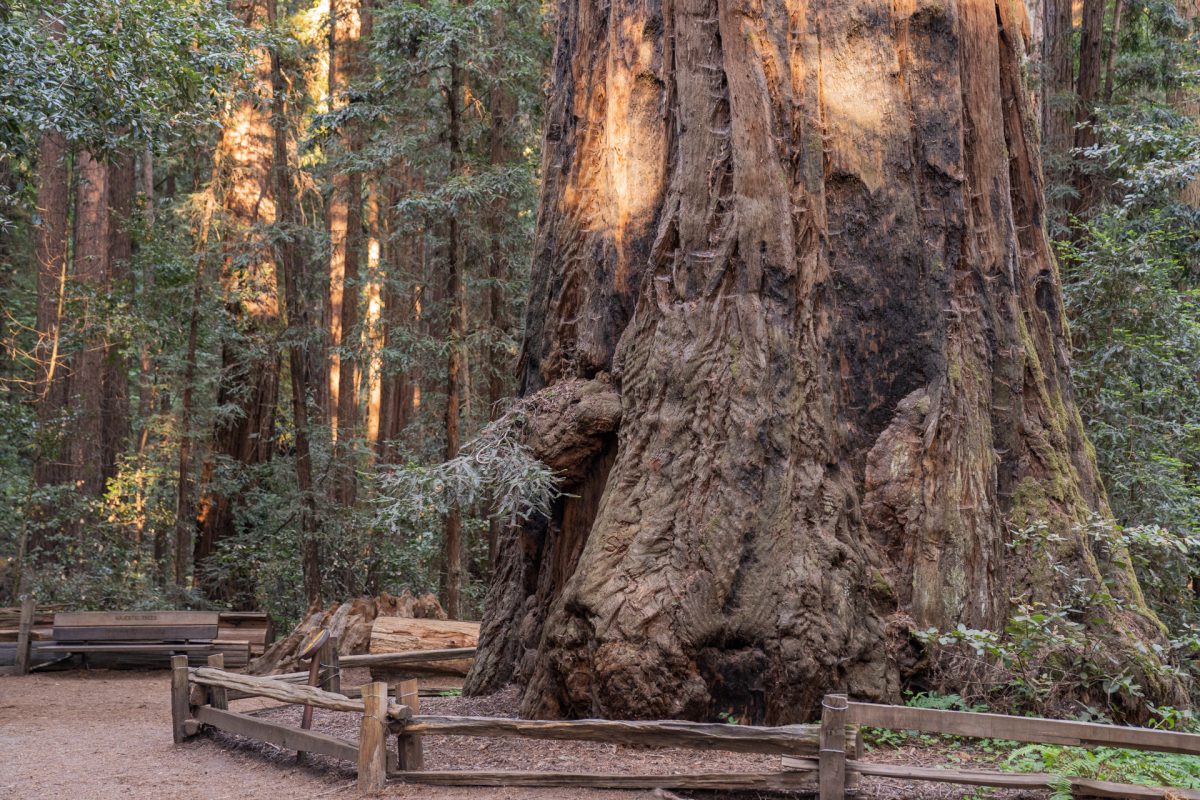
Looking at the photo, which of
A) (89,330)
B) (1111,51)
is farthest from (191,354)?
(1111,51)

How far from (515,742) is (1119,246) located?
9.55m

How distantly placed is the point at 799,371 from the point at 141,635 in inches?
435

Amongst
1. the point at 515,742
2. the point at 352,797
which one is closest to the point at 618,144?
the point at 515,742

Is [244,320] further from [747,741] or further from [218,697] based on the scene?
[747,741]

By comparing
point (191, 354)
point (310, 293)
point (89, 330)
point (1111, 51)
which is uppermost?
point (1111, 51)

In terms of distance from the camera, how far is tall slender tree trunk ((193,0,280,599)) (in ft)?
57.8

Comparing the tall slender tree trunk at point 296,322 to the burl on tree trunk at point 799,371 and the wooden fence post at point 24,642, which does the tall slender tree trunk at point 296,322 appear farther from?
the burl on tree trunk at point 799,371

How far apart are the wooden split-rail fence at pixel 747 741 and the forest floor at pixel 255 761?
109mm

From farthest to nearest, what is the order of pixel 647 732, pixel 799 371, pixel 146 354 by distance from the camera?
pixel 146 354
pixel 799 371
pixel 647 732

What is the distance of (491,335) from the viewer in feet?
53.1

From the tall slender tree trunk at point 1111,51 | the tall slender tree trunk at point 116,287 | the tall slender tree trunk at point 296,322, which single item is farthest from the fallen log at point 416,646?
the tall slender tree trunk at point 1111,51

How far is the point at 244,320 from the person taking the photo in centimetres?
1806

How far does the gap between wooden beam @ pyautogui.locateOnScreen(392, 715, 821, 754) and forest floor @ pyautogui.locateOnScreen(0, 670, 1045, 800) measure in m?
0.18

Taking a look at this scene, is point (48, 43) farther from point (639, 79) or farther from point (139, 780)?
point (139, 780)
